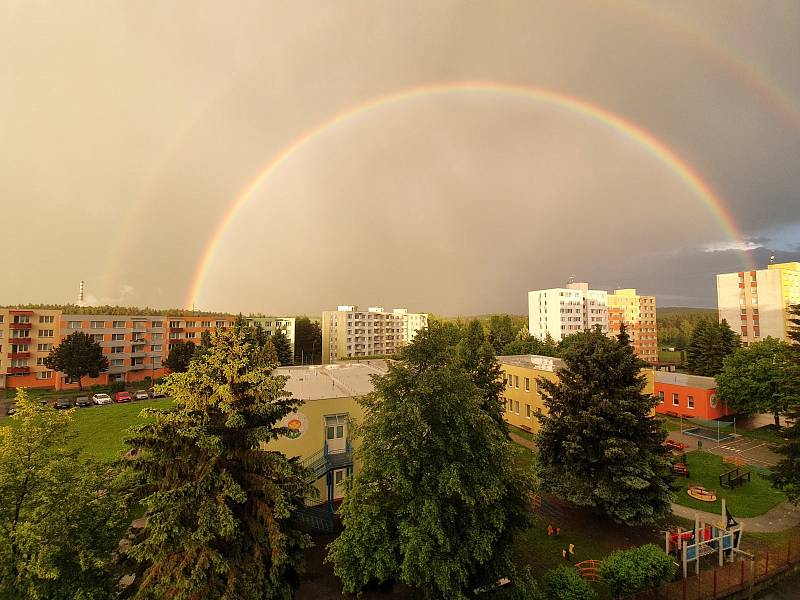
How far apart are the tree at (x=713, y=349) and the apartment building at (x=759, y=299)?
33.8 metres

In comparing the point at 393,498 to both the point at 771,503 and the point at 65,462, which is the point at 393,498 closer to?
the point at 65,462

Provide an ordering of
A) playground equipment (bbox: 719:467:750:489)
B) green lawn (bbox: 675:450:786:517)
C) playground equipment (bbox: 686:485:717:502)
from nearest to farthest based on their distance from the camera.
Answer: green lawn (bbox: 675:450:786:517) < playground equipment (bbox: 686:485:717:502) < playground equipment (bbox: 719:467:750:489)

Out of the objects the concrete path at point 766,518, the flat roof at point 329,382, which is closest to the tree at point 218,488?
the flat roof at point 329,382

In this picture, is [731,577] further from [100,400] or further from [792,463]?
[100,400]

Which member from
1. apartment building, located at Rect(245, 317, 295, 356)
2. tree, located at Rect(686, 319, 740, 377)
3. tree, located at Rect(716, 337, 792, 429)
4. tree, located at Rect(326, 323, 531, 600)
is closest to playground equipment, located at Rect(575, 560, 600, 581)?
tree, located at Rect(326, 323, 531, 600)

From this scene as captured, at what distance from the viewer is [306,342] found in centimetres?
9762

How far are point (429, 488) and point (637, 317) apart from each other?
384 ft

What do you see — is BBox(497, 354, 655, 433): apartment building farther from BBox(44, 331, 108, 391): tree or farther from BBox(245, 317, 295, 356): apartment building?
BBox(245, 317, 295, 356): apartment building

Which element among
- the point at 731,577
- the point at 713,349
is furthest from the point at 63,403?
the point at 713,349

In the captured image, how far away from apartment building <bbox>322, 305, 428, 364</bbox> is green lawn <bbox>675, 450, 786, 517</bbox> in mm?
72597

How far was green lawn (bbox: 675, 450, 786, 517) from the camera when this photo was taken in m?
20.0

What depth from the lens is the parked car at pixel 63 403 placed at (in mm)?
40406

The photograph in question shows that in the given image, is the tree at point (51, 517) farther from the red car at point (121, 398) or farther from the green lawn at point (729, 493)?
the red car at point (121, 398)

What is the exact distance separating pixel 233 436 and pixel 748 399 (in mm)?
41815
